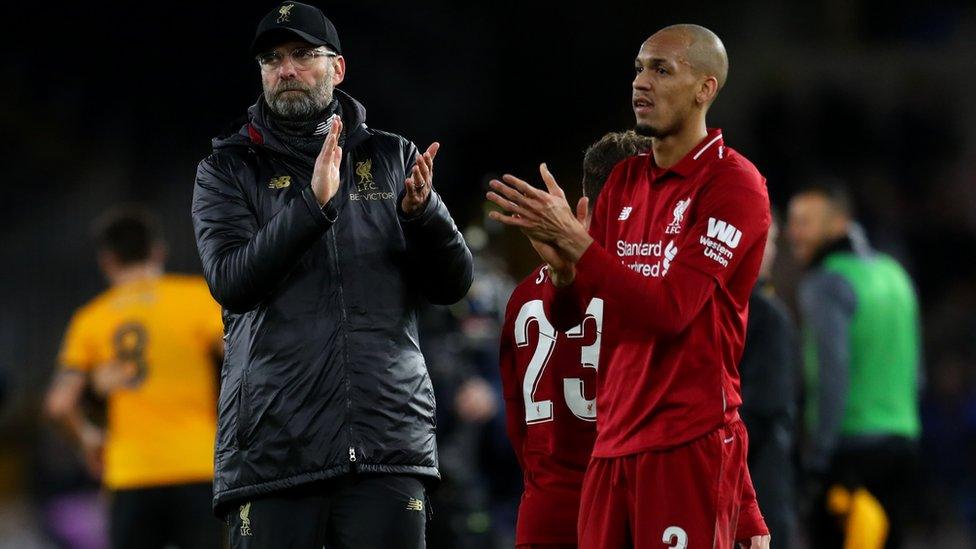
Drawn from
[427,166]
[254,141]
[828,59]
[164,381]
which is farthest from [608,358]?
[828,59]

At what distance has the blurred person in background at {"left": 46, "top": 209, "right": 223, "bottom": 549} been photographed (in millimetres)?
6656

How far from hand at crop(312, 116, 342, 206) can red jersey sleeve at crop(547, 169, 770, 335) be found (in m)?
0.65

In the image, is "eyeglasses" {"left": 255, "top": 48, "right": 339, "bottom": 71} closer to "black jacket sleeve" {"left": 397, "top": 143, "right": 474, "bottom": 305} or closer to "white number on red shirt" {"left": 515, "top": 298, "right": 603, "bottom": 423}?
"black jacket sleeve" {"left": 397, "top": 143, "right": 474, "bottom": 305}

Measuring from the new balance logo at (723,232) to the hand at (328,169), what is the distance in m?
0.98

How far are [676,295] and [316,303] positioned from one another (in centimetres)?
101

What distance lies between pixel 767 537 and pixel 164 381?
3750 mm

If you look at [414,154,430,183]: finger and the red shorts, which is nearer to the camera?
the red shorts

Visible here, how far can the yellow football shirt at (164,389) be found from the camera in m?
6.69

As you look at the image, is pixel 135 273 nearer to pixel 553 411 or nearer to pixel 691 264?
pixel 553 411

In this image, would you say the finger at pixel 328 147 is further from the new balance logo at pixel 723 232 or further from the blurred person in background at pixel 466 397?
the blurred person in background at pixel 466 397

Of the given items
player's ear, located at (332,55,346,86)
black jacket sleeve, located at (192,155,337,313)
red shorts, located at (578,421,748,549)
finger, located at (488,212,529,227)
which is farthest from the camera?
player's ear, located at (332,55,346,86)

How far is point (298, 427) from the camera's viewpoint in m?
3.82

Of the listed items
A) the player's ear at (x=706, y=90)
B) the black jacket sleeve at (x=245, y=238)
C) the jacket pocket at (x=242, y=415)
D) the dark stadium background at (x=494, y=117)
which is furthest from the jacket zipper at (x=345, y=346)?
the dark stadium background at (x=494, y=117)

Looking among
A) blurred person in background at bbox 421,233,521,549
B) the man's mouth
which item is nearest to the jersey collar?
the man's mouth
